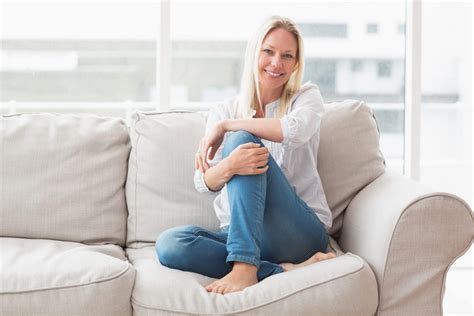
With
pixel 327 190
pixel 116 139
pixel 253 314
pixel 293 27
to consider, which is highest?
pixel 293 27

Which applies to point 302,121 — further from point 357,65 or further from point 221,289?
point 357,65

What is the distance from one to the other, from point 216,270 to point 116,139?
738 mm

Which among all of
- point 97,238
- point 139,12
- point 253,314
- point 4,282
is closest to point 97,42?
point 139,12

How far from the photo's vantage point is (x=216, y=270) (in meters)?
2.25

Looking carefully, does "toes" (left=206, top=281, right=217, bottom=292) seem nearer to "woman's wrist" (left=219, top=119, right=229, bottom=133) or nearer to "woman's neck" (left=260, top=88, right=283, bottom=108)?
"woman's wrist" (left=219, top=119, right=229, bottom=133)

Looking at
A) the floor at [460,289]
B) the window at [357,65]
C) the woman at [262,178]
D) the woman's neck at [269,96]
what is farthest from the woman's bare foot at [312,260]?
the window at [357,65]

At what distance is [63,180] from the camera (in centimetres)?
265

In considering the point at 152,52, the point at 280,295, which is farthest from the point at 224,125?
the point at 152,52

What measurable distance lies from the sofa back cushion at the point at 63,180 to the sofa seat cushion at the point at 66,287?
1.37ft

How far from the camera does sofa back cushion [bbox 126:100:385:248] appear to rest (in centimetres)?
261

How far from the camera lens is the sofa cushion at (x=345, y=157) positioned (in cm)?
261

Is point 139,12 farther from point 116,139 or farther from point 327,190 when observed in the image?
point 327,190

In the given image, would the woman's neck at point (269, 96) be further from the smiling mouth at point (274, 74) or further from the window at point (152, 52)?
the window at point (152, 52)

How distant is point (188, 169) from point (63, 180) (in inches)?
17.5
